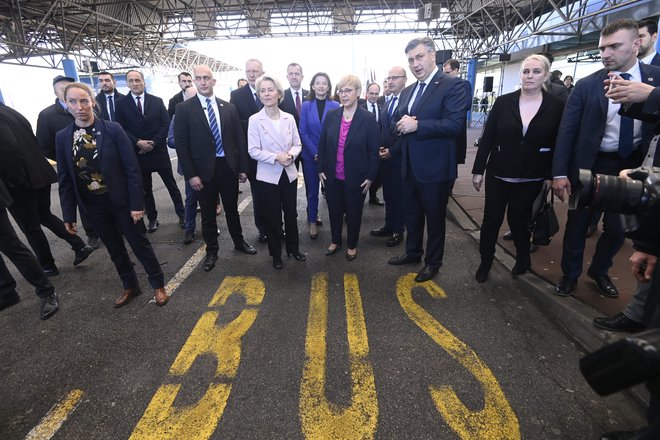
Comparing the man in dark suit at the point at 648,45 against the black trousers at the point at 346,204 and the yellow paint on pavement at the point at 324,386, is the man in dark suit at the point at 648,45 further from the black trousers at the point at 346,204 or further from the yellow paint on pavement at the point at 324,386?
the yellow paint on pavement at the point at 324,386

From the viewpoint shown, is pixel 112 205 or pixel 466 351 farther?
pixel 112 205

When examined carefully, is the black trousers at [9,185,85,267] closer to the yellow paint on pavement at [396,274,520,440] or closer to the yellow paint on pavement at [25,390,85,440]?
the yellow paint on pavement at [25,390,85,440]

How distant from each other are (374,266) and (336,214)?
744 millimetres

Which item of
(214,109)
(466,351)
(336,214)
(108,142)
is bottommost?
(466,351)

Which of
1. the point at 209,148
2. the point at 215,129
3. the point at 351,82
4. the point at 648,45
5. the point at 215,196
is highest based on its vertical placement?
the point at 648,45

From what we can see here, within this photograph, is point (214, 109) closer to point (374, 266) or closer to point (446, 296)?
point (374, 266)

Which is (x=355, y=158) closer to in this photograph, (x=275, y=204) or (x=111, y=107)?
(x=275, y=204)

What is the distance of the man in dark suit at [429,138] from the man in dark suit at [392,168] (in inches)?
28.1

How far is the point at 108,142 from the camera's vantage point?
2766 millimetres

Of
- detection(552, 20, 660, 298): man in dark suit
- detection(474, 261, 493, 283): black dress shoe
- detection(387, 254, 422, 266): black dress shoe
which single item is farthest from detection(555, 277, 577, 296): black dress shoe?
detection(387, 254, 422, 266): black dress shoe

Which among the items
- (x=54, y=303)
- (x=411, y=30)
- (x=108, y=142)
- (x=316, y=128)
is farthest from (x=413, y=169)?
(x=411, y=30)

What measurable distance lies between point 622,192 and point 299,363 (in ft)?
6.43

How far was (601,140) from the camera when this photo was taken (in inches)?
98.3

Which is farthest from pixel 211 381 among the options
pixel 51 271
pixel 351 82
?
pixel 351 82
